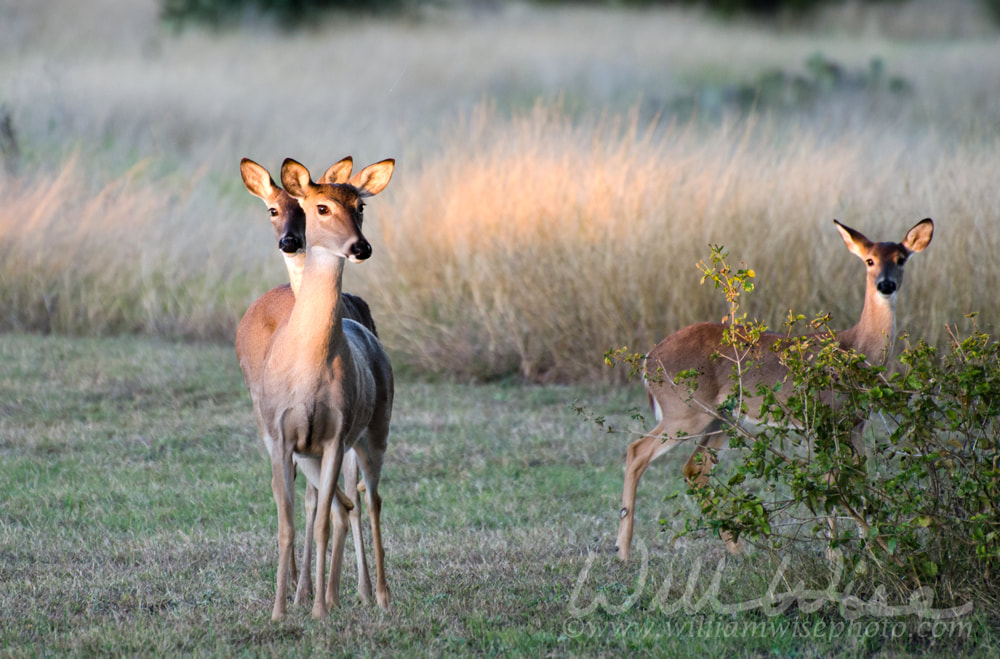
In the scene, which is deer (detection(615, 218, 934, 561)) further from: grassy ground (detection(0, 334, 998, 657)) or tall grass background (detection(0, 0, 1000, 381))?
tall grass background (detection(0, 0, 1000, 381))

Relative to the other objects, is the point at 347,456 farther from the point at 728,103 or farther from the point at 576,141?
the point at 728,103

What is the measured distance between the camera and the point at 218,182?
1994 cm

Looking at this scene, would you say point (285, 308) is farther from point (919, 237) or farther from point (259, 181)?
point (919, 237)

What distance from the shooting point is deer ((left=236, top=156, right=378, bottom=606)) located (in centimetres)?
514

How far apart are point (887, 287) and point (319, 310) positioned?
3.20 metres

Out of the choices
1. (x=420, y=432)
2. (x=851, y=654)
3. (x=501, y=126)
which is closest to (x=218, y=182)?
(x=501, y=126)

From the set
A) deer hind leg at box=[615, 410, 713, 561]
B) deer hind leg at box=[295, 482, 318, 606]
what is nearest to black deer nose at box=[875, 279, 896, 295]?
deer hind leg at box=[615, 410, 713, 561]

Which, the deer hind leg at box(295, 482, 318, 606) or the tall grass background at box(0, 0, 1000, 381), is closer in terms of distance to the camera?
the deer hind leg at box(295, 482, 318, 606)

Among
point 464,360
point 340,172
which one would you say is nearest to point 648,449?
point 340,172

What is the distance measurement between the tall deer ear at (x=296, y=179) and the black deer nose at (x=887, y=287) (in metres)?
3.16

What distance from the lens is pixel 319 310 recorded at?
15.2 feet

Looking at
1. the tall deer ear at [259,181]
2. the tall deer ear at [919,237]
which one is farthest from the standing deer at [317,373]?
the tall deer ear at [919,237]

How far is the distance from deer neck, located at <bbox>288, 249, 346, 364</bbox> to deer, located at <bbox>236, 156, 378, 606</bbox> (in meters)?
0.53

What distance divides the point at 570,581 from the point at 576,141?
6.61 m
